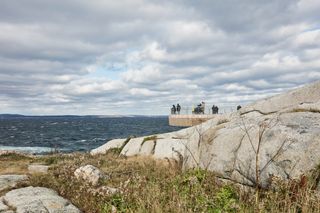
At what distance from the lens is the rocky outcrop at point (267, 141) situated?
727cm

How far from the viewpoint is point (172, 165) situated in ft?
45.1

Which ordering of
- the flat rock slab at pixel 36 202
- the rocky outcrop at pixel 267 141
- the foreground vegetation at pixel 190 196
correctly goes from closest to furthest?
the foreground vegetation at pixel 190 196, the flat rock slab at pixel 36 202, the rocky outcrop at pixel 267 141

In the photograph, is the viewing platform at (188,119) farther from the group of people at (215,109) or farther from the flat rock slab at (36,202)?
the flat rock slab at (36,202)

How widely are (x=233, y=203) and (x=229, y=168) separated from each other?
2.97 m

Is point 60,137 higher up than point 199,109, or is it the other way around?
point 199,109

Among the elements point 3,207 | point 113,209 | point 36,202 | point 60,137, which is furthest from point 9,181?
point 60,137

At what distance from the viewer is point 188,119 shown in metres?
76.8

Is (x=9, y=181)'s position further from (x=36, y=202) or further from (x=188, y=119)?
(x=188, y=119)

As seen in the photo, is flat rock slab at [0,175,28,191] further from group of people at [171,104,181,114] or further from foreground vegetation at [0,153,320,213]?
group of people at [171,104,181,114]

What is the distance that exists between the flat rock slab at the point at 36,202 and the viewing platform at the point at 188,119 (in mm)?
58199

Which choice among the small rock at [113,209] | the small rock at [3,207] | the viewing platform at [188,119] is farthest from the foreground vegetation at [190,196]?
the viewing platform at [188,119]

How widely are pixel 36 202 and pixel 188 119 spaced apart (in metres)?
70.7

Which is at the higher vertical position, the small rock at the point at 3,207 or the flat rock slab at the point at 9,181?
the flat rock slab at the point at 9,181

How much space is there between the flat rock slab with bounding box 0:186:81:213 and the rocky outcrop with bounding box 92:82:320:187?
2.59m
